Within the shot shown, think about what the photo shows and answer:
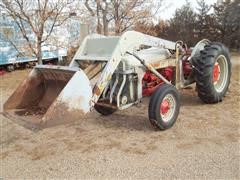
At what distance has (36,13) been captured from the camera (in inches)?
447

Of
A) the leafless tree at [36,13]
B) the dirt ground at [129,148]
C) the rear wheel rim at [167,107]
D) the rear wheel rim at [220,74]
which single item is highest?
the leafless tree at [36,13]

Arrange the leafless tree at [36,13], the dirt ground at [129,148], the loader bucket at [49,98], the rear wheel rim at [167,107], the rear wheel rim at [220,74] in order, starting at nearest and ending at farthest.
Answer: the dirt ground at [129,148], the loader bucket at [49,98], the rear wheel rim at [167,107], the rear wheel rim at [220,74], the leafless tree at [36,13]

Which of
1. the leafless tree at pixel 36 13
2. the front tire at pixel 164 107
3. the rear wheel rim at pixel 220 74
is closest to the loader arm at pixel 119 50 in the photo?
the front tire at pixel 164 107

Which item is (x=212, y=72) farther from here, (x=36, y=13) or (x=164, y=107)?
(x=36, y=13)

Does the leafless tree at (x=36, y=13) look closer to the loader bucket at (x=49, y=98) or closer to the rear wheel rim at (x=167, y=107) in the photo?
the loader bucket at (x=49, y=98)

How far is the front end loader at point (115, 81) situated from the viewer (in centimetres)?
445

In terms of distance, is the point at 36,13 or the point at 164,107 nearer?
the point at 164,107

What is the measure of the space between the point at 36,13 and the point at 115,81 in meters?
6.90

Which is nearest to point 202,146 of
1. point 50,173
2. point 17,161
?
point 50,173

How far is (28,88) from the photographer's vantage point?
17.2ft

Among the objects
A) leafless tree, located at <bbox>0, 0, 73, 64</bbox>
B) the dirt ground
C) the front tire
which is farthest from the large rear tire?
leafless tree, located at <bbox>0, 0, 73, 64</bbox>

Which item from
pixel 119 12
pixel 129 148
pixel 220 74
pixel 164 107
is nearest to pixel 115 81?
pixel 164 107

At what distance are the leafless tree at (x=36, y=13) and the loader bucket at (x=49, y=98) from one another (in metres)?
6.48

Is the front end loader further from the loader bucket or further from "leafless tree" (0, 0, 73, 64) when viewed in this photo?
"leafless tree" (0, 0, 73, 64)
